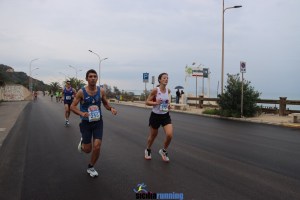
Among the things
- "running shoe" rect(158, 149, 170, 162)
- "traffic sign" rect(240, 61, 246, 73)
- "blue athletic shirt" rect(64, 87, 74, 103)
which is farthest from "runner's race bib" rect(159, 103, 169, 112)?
"traffic sign" rect(240, 61, 246, 73)

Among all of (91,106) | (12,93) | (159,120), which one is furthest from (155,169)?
(12,93)

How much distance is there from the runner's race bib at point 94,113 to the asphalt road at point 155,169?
3.26ft

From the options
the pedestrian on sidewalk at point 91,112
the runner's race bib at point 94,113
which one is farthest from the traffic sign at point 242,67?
the runner's race bib at point 94,113

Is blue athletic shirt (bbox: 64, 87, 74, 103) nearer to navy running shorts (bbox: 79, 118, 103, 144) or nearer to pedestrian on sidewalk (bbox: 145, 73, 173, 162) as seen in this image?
pedestrian on sidewalk (bbox: 145, 73, 173, 162)

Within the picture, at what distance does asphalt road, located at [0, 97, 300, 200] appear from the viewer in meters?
5.61

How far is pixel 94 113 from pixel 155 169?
1.61 m

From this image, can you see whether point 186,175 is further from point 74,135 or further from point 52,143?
point 74,135

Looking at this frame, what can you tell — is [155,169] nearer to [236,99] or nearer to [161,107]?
[161,107]

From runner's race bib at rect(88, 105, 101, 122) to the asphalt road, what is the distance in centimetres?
99

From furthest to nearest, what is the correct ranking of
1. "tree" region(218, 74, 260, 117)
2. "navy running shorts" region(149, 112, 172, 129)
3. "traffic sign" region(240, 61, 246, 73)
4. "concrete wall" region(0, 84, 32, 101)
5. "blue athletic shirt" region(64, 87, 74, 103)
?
"concrete wall" region(0, 84, 32, 101), "tree" region(218, 74, 260, 117), "traffic sign" region(240, 61, 246, 73), "blue athletic shirt" region(64, 87, 74, 103), "navy running shorts" region(149, 112, 172, 129)

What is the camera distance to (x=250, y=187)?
5.86 meters

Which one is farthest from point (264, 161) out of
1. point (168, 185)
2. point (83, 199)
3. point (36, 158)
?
point (36, 158)

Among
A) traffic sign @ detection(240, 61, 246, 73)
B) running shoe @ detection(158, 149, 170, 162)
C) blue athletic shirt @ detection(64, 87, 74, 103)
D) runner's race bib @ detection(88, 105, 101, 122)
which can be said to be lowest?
running shoe @ detection(158, 149, 170, 162)

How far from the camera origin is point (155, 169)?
705 cm
